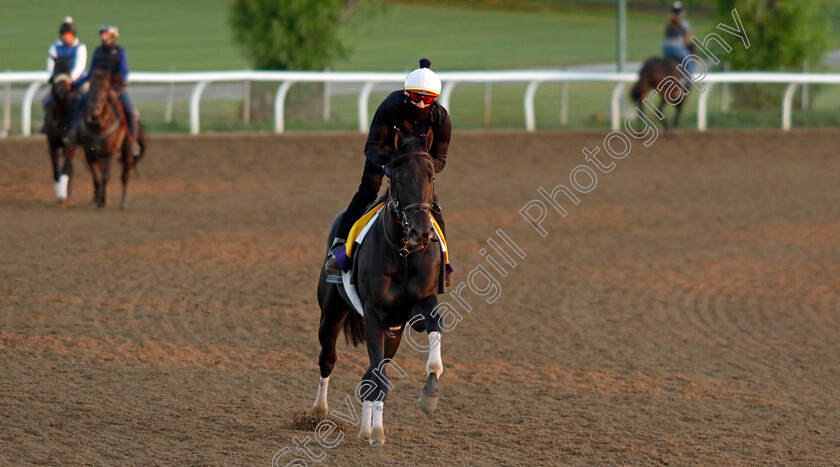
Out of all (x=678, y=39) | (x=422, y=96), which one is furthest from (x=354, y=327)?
(x=678, y=39)

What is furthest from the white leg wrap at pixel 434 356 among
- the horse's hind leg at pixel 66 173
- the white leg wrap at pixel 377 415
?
the horse's hind leg at pixel 66 173

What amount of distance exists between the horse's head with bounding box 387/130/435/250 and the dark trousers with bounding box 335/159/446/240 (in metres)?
0.73

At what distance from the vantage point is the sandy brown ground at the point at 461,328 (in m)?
6.77

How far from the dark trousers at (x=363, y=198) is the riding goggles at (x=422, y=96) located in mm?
700

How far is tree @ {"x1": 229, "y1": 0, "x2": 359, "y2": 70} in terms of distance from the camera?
1043 inches

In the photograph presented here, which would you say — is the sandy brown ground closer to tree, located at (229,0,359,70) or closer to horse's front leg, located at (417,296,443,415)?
horse's front leg, located at (417,296,443,415)

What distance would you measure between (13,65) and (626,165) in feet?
98.0

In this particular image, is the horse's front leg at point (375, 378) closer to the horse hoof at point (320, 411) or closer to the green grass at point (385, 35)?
the horse hoof at point (320, 411)

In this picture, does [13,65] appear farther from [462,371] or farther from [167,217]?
[462,371]

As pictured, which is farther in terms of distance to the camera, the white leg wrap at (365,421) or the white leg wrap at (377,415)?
the white leg wrap at (365,421)

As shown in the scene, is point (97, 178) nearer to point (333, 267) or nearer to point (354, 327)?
point (354, 327)

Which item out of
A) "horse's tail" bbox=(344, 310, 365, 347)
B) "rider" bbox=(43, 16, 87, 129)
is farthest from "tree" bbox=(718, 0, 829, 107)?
"horse's tail" bbox=(344, 310, 365, 347)

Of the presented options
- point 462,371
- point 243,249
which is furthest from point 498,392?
point 243,249

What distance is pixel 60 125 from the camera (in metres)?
15.7
